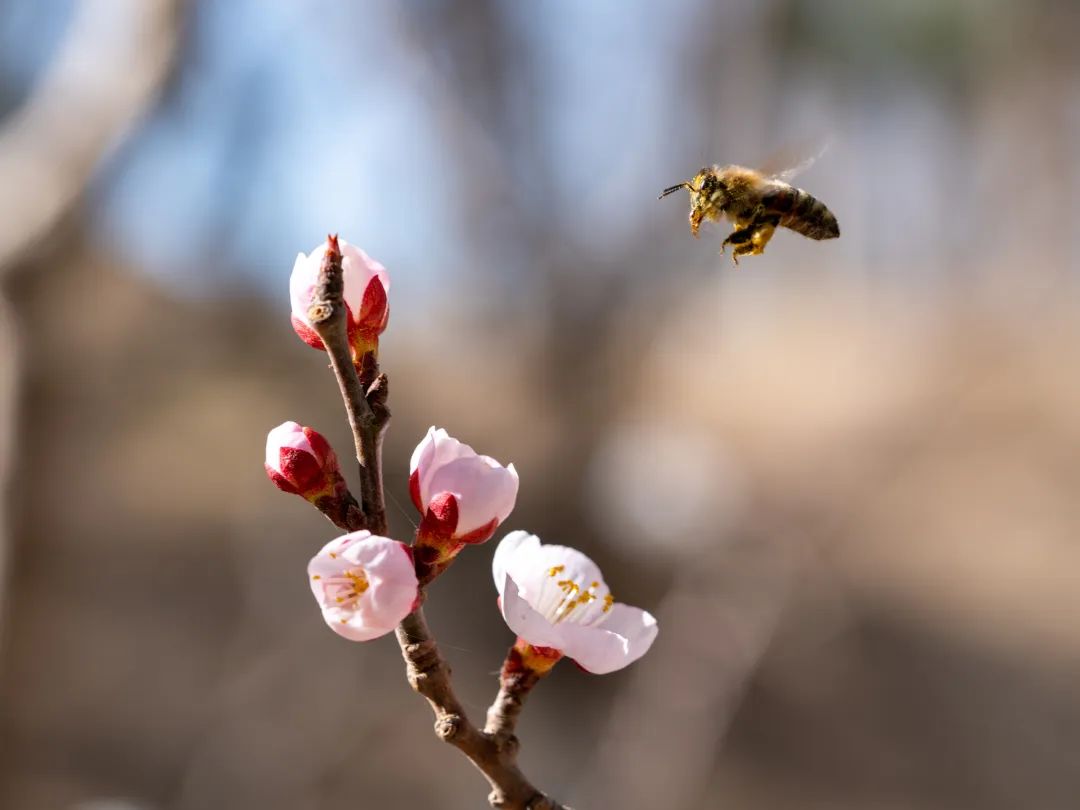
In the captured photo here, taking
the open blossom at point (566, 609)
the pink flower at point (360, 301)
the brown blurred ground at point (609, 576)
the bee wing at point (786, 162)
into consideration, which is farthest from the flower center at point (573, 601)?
the brown blurred ground at point (609, 576)

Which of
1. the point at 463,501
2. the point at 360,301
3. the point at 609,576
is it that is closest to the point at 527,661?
the point at 463,501

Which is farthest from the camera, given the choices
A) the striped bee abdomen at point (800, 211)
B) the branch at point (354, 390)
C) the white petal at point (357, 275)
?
the striped bee abdomen at point (800, 211)

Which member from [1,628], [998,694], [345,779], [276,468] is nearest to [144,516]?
[345,779]

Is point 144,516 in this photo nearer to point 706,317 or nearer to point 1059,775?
point 706,317

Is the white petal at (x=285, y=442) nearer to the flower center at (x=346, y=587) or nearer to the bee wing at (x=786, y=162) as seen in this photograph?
the flower center at (x=346, y=587)

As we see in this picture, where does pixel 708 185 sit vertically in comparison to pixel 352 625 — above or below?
above

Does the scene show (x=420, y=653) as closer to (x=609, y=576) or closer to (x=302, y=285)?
(x=302, y=285)

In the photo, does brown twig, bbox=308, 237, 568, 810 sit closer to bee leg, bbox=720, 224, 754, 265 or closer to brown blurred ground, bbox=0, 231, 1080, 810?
bee leg, bbox=720, 224, 754, 265
